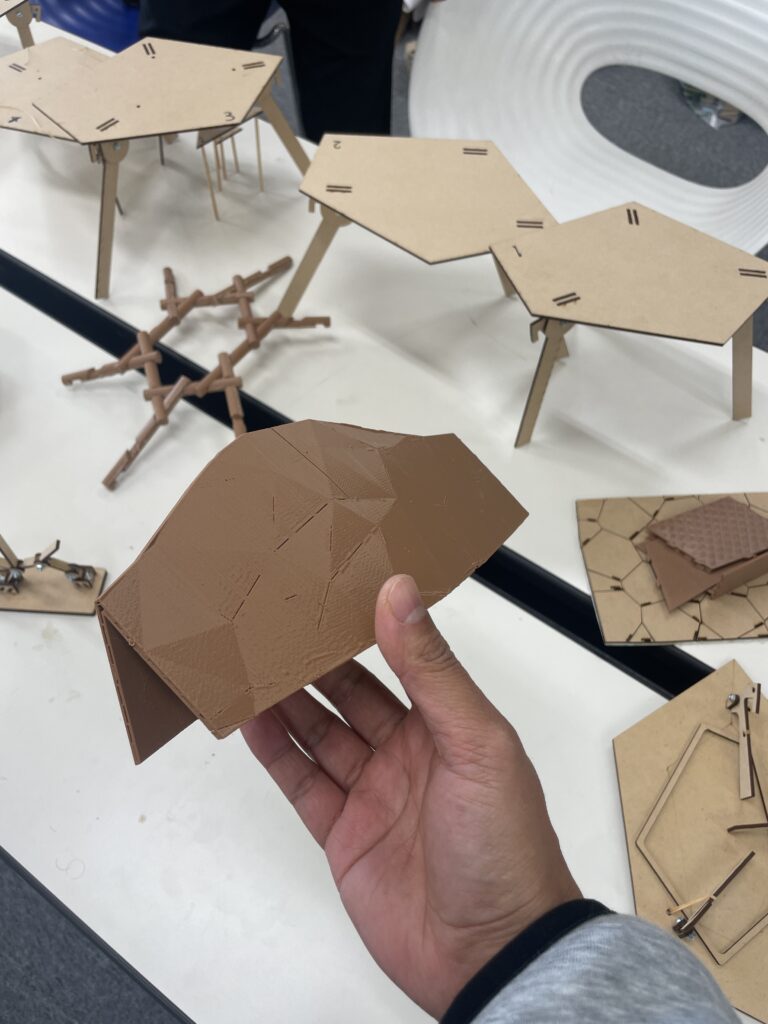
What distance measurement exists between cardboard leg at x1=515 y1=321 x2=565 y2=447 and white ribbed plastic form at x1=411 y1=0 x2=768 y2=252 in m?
0.81

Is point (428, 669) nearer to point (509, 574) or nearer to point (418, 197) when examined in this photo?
point (509, 574)

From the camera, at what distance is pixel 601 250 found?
59.2 inches

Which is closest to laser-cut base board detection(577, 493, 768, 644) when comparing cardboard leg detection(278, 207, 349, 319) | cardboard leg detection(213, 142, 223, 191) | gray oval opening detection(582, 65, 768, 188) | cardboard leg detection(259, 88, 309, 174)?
cardboard leg detection(278, 207, 349, 319)

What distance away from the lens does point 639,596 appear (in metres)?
1.36

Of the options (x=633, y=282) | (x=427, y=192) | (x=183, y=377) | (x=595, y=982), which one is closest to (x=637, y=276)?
(x=633, y=282)

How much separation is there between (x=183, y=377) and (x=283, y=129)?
0.77 metres

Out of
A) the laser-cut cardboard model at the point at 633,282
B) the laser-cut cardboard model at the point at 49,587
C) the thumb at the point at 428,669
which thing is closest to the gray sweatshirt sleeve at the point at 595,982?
the thumb at the point at 428,669

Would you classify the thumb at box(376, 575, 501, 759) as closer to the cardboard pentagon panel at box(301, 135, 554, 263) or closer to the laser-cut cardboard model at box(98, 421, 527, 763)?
the laser-cut cardboard model at box(98, 421, 527, 763)

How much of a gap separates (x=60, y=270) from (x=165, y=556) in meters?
1.21

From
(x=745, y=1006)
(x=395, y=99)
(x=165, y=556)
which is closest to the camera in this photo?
(x=165, y=556)

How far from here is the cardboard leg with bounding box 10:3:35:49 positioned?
79.5 inches

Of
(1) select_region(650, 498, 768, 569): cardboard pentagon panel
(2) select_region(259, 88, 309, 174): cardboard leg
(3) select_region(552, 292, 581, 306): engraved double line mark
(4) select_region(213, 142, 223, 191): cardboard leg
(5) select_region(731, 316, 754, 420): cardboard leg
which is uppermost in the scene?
(2) select_region(259, 88, 309, 174): cardboard leg

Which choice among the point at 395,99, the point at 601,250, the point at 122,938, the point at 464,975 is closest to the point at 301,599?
the point at 464,975

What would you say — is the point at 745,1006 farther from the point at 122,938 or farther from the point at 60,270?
the point at 60,270
